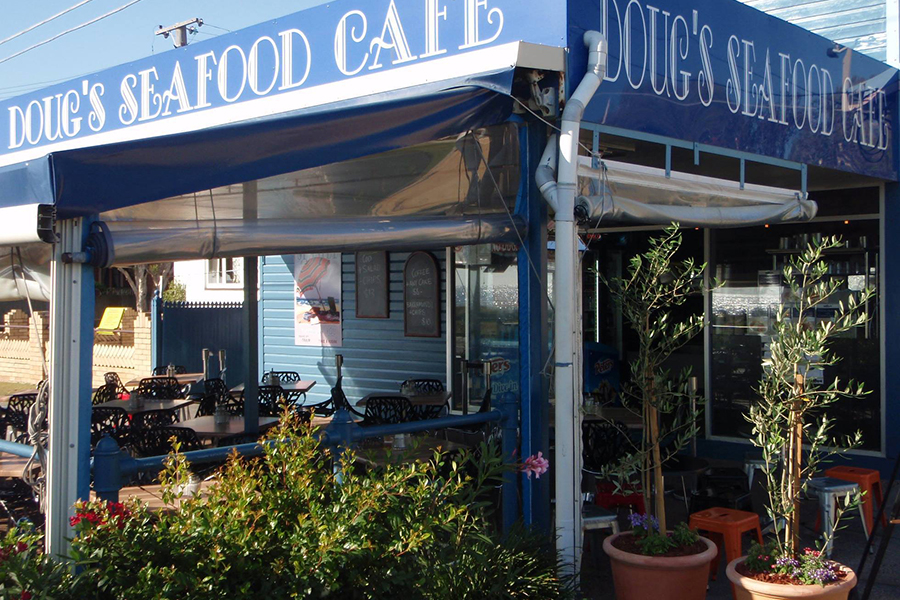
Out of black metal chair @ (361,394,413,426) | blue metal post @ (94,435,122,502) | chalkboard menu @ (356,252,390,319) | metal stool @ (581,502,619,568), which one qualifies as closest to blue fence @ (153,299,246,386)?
chalkboard menu @ (356,252,390,319)

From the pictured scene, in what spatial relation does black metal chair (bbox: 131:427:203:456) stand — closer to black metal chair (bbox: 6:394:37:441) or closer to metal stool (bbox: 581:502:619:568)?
black metal chair (bbox: 6:394:37:441)

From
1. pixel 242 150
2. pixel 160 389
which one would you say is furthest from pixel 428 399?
pixel 242 150

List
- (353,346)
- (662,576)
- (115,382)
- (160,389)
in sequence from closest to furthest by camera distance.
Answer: (662,576)
(160,389)
(353,346)
(115,382)

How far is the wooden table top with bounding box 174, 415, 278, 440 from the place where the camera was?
728 cm

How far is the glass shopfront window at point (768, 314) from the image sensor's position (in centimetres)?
820

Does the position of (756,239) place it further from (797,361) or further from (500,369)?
(797,361)

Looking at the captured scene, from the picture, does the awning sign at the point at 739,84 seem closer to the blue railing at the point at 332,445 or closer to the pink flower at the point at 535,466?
the blue railing at the point at 332,445

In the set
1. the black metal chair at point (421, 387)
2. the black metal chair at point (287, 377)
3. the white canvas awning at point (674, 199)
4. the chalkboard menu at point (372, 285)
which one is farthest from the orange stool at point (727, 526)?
the black metal chair at point (287, 377)

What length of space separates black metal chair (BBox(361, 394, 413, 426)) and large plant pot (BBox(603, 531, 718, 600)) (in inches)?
156

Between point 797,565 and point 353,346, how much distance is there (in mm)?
7175

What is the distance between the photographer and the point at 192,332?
1585cm

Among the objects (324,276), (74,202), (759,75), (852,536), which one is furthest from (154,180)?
(324,276)

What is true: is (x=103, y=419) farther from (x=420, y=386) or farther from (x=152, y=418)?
(x=420, y=386)

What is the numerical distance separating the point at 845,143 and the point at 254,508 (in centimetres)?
626
